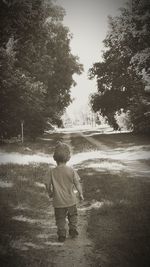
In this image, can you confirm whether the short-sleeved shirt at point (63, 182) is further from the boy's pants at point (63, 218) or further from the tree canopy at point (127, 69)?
the tree canopy at point (127, 69)

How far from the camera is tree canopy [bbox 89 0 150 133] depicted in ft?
59.2

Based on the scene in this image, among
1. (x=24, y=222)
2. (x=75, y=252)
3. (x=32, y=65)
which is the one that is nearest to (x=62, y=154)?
(x=75, y=252)

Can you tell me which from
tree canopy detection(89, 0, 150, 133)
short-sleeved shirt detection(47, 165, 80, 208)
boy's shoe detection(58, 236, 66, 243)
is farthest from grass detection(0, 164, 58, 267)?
tree canopy detection(89, 0, 150, 133)

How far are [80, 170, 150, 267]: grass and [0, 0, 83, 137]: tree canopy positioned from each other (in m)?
8.71

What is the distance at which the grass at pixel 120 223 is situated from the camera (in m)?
5.35

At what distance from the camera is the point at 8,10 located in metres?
17.9

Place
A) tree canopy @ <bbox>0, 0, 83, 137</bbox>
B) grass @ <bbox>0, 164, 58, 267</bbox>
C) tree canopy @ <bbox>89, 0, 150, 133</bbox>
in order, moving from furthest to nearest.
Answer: tree canopy @ <bbox>0, 0, 83, 137</bbox> → tree canopy @ <bbox>89, 0, 150, 133</bbox> → grass @ <bbox>0, 164, 58, 267</bbox>

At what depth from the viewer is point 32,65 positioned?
89.9 feet

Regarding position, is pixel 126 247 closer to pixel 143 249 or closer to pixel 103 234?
pixel 143 249

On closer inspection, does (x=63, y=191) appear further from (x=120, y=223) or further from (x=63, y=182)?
(x=120, y=223)

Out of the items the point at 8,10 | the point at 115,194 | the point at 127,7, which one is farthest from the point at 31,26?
the point at 115,194

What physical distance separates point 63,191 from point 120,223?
163 cm

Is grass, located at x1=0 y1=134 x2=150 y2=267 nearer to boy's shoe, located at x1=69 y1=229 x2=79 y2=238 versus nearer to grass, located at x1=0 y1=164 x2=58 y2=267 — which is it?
grass, located at x1=0 y1=164 x2=58 y2=267

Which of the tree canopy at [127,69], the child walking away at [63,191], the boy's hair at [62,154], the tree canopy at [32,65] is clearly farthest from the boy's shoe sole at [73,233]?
the tree canopy at [127,69]
